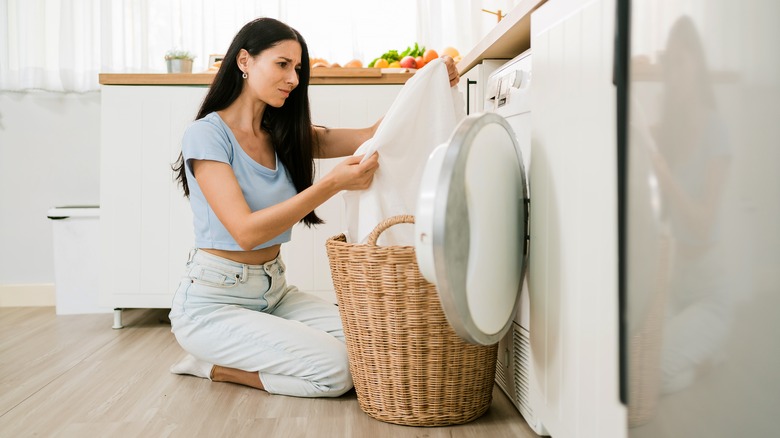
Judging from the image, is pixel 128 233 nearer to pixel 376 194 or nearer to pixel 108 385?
pixel 108 385

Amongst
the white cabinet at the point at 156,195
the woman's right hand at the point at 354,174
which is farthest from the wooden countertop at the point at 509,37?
the white cabinet at the point at 156,195

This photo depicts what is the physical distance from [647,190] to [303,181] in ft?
4.74

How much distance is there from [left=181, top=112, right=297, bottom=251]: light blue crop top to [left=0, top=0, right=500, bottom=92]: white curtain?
1381 millimetres

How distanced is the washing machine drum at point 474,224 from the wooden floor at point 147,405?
1.29 ft

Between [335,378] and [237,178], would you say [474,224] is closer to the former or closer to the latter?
[335,378]

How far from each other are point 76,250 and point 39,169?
24.5 inches

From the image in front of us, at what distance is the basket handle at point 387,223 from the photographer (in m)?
1.41

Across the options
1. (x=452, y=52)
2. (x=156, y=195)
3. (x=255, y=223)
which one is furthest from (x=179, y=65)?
(x=255, y=223)

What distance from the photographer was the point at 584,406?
984mm

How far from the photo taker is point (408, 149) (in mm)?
1542

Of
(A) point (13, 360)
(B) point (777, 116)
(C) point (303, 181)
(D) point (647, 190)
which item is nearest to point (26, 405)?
(A) point (13, 360)

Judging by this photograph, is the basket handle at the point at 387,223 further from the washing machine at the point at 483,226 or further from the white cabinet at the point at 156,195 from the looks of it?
the white cabinet at the point at 156,195

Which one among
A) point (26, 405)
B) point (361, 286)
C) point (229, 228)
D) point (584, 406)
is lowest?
point (26, 405)

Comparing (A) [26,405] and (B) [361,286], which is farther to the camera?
(A) [26,405]
